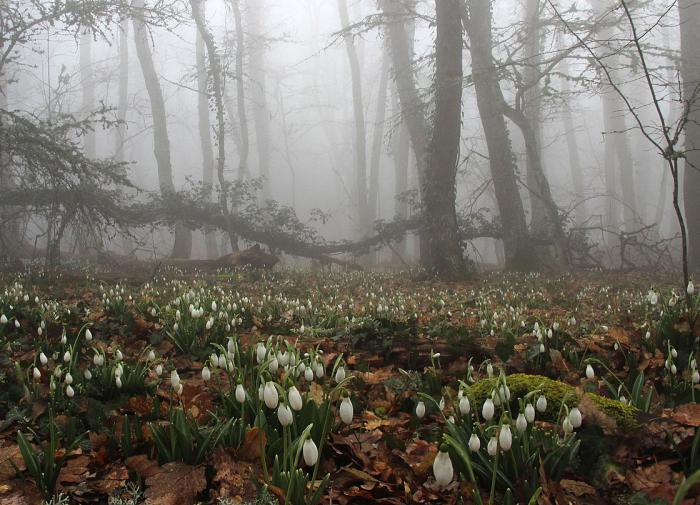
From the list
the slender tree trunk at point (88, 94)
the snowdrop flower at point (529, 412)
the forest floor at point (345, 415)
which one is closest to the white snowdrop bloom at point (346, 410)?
the forest floor at point (345, 415)

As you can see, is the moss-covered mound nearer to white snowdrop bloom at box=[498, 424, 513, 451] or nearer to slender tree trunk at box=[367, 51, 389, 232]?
white snowdrop bloom at box=[498, 424, 513, 451]

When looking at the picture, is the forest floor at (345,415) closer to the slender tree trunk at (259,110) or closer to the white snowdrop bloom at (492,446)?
the white snowdrop bloom at (492,446)

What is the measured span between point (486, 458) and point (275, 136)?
6592 centimetres

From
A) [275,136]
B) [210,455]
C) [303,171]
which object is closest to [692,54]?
[210,455]

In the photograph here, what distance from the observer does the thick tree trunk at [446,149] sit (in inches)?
436

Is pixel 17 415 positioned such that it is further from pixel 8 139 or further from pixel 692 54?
pixel 692 54

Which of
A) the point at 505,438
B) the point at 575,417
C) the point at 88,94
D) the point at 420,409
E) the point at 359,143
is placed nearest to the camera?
the point at 505,438

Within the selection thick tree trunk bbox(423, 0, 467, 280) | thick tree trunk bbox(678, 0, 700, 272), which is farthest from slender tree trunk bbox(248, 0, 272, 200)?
thick tree trunk bbox(678, 0, 700, 272)

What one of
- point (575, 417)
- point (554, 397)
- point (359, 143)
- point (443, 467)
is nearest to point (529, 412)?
point (575, 417)

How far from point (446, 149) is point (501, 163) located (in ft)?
10.7

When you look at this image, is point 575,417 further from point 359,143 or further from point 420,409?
point 359,143

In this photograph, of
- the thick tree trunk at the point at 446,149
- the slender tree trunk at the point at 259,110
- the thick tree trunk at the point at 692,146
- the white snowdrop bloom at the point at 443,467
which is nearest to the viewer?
the white snowdrop bloom at the point at 443,467

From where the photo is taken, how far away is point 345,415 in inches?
88.7

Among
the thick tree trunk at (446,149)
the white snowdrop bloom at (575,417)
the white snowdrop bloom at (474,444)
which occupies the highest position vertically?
the thick tree trunk at (446,149)
